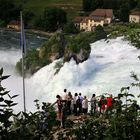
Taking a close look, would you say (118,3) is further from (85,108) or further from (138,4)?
(85,108)

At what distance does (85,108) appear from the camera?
54.6ft

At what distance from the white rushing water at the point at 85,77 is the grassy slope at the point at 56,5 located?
6097 cm

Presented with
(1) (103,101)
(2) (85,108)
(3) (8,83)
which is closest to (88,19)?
(3) (8,83)

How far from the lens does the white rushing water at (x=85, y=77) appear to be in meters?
30.8

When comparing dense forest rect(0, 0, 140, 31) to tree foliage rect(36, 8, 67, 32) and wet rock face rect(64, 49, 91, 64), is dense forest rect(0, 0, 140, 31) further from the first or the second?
wet rock face rect(64, 49, 91, 64)

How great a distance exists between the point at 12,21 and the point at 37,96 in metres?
56.9

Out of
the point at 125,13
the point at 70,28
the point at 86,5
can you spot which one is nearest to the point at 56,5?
the point at 86,5

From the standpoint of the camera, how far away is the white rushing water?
1211 inches

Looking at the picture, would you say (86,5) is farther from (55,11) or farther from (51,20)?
(51,20)

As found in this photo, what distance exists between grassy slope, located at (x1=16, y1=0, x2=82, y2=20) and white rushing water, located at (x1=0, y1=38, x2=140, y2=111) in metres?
61.0

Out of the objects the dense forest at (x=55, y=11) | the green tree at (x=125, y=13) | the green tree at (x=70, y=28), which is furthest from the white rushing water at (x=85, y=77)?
the green tree at (x=125, y=13)

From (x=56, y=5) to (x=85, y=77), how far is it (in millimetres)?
75338

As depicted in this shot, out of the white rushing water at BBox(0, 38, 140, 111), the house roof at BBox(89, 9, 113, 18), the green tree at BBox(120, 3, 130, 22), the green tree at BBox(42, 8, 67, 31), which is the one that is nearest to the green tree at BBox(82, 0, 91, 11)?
the house roof at BBox(89, 9, 113, 18)

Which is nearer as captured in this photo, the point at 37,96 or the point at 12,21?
the point at 37,96
